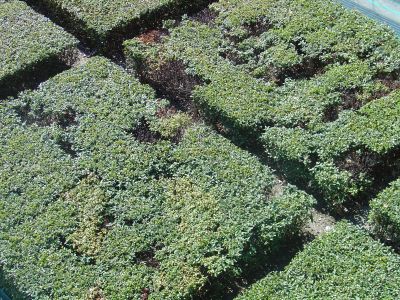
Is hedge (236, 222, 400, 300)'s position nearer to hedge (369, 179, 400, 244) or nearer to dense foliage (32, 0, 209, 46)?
hedge (369, 179, 400, 244)

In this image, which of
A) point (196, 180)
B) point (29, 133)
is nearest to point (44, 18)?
point (29, 133)

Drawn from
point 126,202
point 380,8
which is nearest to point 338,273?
point 126,202

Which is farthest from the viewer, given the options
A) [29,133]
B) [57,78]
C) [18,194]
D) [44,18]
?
[44,18]

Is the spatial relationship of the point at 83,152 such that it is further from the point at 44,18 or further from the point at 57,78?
the point at 44,18

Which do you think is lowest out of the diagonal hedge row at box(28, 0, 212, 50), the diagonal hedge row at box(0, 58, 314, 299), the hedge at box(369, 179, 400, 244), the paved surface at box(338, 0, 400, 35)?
the diagonal hedge row at box(0, 58, 314, 299)

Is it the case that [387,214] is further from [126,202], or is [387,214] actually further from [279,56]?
[279,56]

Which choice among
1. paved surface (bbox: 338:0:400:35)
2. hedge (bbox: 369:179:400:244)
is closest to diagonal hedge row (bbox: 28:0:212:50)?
paved surface (bbox: 338:0:400:35)
